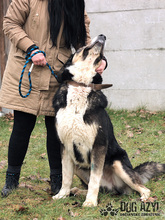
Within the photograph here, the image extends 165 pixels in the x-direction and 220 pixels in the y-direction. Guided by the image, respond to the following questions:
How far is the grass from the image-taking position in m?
2.98

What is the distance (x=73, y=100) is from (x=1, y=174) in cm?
178

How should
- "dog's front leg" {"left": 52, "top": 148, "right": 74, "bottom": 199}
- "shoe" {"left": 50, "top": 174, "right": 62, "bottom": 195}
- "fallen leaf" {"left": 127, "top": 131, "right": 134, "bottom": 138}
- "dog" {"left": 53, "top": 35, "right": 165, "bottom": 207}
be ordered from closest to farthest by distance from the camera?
"dog" {"left": 53, "top": 35, "right": 165, "bottom": 207}
"dog's front leg" {"left": 52, "top": 148, "right": 74, "bottom": 199}
"shoe" {"left": 50, "top": 174, "right": 62, "bottom": 195}
"fallen leaf" {"left": 127, "top": 131, "right": 134, "bottom": 138}

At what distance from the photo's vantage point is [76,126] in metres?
3.06

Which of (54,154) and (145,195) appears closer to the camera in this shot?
(145,195)

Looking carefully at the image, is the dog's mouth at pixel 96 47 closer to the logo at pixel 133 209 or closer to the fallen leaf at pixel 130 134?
the logo at pixel 133 209

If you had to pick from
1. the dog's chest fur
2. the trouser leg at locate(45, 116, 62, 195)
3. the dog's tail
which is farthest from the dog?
the trouser leg at locate(45, 116, 62, 195)

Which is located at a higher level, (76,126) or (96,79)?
(96,79)

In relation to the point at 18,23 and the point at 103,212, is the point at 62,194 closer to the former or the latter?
the point at 103,212

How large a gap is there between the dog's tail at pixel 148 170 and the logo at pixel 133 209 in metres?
0.56

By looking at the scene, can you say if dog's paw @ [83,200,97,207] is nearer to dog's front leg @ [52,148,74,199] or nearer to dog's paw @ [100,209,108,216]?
dog's paw @ [100,209,108,216]

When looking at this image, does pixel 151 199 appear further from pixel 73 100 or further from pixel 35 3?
pixel 35 3

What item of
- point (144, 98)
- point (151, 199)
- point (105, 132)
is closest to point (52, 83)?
point (105, 132)

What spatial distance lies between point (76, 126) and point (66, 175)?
0.61 m

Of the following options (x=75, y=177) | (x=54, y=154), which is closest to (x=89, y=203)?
(x=54, y=154)
